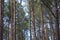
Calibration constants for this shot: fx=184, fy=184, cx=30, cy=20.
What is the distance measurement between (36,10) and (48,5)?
→ 12.4 feet

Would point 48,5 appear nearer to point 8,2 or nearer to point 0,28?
point 0,28

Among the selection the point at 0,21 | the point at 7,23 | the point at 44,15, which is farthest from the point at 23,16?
the point at 0,21

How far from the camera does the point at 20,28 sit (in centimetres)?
1861

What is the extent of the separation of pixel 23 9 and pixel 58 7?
7.80m

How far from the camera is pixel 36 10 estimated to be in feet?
47.8

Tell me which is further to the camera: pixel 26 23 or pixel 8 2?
pixel 26 23

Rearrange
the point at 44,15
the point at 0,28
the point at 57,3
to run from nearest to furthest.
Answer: the point at 0,28 < the point at 57,3 < the point at 44,15

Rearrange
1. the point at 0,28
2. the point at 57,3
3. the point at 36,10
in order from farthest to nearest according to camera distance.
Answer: the point at 36,10
the point at 57,3
the point at 0,28

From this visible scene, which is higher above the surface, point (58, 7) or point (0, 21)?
point (58, 7)

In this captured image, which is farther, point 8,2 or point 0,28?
point 8,2

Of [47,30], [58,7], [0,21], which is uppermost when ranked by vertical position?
[58,7]

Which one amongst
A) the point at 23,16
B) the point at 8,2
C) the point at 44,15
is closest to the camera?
the point at 44,15

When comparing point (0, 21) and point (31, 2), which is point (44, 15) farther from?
point (0, 21)

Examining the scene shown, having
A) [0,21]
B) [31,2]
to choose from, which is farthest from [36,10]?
[0,21]
